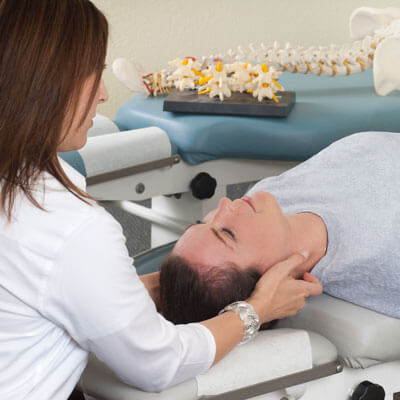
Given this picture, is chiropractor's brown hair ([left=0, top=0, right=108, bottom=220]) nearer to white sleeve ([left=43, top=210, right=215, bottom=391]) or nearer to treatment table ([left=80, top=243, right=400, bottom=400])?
white sleeve ([left=43, top=210, right=215, bottom=391])

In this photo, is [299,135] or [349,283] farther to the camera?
[299,135]

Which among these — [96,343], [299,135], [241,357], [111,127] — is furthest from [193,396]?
[111,127]

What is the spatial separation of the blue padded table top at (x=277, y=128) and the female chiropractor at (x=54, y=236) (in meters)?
1.19

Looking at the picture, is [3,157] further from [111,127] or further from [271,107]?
[111,127]

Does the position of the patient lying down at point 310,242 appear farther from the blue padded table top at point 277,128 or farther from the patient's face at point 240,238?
the blue padded table top at point 277,128

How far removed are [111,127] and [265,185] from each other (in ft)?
2.69

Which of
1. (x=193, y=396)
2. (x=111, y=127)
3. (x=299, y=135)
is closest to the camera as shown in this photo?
(x=193, y=396)

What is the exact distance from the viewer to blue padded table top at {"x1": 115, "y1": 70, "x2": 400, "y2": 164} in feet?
7.19

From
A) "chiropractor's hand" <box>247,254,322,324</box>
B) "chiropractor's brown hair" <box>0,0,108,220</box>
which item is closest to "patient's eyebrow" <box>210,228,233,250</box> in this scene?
"chiropractor's hand" <box>247,254,322,324</box>

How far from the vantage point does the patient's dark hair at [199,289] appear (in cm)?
134

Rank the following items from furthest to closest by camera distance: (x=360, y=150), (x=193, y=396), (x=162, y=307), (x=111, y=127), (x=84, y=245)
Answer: (x=111, y=127), (x=360, y=150), (x=162, y=307), (x=193, y=396), (x=84, y=245)

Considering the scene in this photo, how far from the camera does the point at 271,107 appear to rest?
2207mm

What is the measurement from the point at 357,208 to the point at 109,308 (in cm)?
85

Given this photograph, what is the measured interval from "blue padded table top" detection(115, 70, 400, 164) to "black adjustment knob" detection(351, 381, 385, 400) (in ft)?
3.38
